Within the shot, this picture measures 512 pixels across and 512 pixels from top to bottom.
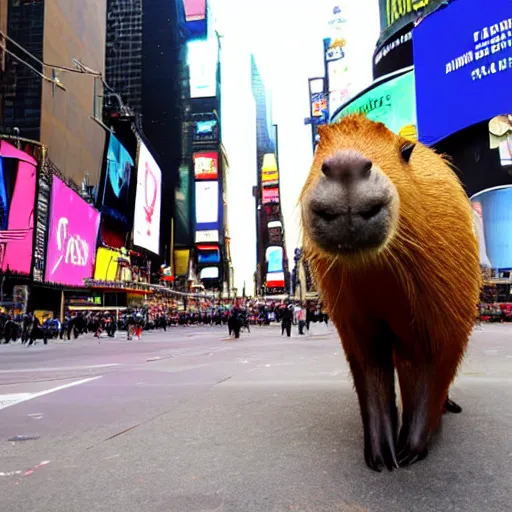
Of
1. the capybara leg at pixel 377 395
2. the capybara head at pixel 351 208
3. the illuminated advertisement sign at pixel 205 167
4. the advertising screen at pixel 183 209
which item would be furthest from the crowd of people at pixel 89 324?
the illuminated advertisement sign at pixel 205 167

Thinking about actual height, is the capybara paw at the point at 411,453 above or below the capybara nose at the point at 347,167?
below

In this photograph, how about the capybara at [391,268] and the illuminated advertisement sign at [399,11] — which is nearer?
the capybara at [391,268]

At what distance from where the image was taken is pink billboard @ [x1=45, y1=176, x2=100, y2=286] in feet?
101

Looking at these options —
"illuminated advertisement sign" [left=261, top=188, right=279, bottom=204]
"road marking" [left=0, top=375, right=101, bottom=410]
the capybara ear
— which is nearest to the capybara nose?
the capybara ear

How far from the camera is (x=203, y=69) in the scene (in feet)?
334

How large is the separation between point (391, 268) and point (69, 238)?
33056mm

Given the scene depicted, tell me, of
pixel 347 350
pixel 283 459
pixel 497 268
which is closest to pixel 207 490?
pixel 283 459

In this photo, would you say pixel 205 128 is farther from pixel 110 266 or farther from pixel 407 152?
pixel 407 152

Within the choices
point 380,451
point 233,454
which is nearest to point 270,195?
point 233,454

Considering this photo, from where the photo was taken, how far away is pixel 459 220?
121 inches

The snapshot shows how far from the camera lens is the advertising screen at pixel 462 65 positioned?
48.7 meters

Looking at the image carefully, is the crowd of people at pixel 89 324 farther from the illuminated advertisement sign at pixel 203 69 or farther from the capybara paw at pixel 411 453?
the illuminated advertisement sign at pixel 203 69

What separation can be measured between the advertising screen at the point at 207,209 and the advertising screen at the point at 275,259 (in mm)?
34026

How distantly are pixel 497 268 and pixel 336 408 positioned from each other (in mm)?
49764
